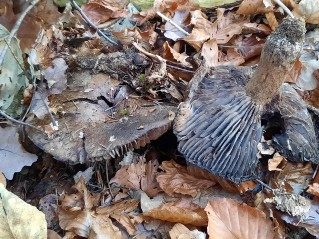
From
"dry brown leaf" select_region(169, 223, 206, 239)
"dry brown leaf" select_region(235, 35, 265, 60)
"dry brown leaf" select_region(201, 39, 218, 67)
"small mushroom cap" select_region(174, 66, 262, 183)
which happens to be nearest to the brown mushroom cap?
"small mushroom cap" select_region(174, 66, 262, 183)

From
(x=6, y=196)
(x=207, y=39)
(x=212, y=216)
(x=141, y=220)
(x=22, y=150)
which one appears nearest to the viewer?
(x=6, y=196)

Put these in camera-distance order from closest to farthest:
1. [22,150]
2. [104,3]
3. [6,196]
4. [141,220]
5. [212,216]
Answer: [6,196]
[212,216]
[141,220]
[22,150]
[104,3]

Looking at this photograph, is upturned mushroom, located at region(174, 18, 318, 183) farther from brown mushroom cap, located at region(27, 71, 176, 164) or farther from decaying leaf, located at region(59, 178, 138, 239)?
decaying leaf, located at region(59, 178, 138, 239)

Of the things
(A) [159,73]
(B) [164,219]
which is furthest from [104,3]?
(B) [164,219]

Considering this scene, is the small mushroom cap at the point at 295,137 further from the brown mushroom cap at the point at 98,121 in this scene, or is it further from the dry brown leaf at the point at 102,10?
the dry brown leaf at the point at 102,10

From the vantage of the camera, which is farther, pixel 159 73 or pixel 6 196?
pixel 159 73

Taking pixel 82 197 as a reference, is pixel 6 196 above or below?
above

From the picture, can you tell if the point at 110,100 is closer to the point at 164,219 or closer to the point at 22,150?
the point at 22,150
